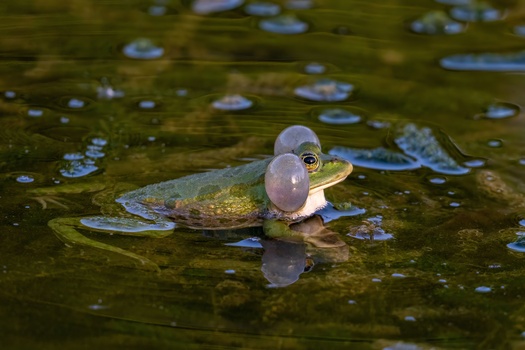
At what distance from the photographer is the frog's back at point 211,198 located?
4086 millimetres

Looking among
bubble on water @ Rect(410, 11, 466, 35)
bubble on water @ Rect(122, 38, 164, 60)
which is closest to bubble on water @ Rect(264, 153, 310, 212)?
bubble on water @ Rect(122, 38, 164, 60)

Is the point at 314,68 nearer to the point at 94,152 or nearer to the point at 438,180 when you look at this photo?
the point at 438,180

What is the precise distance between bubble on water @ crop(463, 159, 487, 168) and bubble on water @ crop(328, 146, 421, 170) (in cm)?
28

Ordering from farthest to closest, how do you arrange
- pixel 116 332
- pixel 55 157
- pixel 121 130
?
pixel 121 130 → pixel 55 157 → pixel 116 332

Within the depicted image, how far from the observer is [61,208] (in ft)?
13.4

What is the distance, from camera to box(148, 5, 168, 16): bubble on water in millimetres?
6707

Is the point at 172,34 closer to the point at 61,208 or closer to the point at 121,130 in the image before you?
the point at 121,130

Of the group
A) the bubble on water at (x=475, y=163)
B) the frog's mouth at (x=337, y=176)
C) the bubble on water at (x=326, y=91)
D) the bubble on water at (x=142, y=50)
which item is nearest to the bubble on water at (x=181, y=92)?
the bubble on water at (x=142, y=50)

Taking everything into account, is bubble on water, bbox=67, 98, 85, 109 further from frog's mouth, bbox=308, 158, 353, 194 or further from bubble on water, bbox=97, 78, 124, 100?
frog's mouth, bbox=308, 158, 353, 194

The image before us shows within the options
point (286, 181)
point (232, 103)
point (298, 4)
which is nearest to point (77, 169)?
point (286, 181)

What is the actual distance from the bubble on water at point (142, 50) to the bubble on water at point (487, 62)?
2.03 metres

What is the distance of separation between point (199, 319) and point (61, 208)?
1.22 metres

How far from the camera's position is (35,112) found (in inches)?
207

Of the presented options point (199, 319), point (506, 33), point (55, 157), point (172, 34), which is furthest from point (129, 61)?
point (199, 319)
